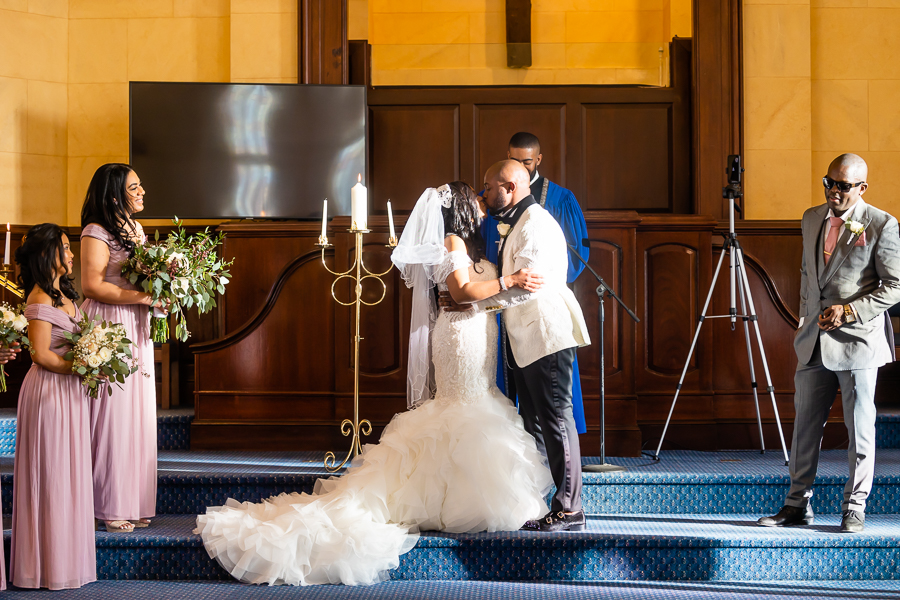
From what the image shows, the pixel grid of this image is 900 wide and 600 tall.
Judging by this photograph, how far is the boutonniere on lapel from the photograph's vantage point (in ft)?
11.3

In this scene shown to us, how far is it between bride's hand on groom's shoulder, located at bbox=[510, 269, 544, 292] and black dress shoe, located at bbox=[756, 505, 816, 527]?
1.59m

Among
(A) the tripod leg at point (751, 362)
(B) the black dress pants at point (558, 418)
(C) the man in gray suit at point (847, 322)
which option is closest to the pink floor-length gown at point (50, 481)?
(B) the black dress pants at point (558, 418)

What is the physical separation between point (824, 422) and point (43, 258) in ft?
11.5

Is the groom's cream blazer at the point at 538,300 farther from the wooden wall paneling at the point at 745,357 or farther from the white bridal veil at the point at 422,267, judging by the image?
the wooden wall paneling at the point at 745,357

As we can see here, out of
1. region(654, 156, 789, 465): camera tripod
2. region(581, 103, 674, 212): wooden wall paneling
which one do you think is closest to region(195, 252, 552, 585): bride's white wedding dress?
region(654, 156, 789, 465): camera tripod

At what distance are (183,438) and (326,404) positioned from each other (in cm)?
93

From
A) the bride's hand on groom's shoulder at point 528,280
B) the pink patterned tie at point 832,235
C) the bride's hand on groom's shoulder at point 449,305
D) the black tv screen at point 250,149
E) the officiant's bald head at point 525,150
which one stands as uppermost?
the black tv screen at point 250,149

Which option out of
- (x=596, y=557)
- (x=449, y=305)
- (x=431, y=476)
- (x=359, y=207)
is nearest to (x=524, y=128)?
(x=359, y=207)

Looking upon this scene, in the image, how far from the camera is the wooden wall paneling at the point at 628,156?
6.30 meters

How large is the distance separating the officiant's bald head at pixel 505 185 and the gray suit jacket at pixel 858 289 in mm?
1393

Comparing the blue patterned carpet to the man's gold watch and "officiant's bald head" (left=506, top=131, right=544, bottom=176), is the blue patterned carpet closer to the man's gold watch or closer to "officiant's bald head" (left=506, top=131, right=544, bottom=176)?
the man's gold watch

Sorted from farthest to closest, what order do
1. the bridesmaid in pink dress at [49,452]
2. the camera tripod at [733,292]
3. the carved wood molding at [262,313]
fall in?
the carved wood molding at [262,313] < the camera tripod at [733,292] < the bridesmaid in pink dress at [49,452]

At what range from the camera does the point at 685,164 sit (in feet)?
20.6

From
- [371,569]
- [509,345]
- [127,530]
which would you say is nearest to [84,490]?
[127,530]
